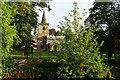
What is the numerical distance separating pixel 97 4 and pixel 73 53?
41.1 ft

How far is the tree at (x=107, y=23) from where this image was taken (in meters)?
15.5

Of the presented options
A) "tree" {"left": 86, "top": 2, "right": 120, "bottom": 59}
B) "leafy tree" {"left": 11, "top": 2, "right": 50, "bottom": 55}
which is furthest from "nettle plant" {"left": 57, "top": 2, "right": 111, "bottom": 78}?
"tree" {"left": 86, "top": 2, "right": 120, "bottom": 59}

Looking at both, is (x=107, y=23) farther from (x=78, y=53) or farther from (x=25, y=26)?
(x=78, y=53)

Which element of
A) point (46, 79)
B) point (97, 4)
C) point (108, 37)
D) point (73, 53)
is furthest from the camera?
point (97, 4)

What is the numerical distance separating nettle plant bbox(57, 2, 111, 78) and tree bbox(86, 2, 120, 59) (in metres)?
9.01

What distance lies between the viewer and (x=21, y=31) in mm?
13000

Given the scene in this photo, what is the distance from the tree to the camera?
1551 centimetres

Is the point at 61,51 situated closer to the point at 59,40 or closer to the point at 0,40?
the point at 59,40

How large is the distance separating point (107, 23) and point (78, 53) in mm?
11481

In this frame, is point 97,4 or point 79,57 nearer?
point 79,57

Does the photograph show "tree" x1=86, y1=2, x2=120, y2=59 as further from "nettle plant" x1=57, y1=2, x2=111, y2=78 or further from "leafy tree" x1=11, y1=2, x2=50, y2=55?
"nettle plant" x1=57, y1=2, x2=111, y2=78

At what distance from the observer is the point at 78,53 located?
6434 mm

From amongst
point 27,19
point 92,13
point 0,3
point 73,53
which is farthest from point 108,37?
point 0,3

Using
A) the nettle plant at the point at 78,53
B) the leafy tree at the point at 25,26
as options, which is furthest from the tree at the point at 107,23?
the nettle plant at the point at 78,53
